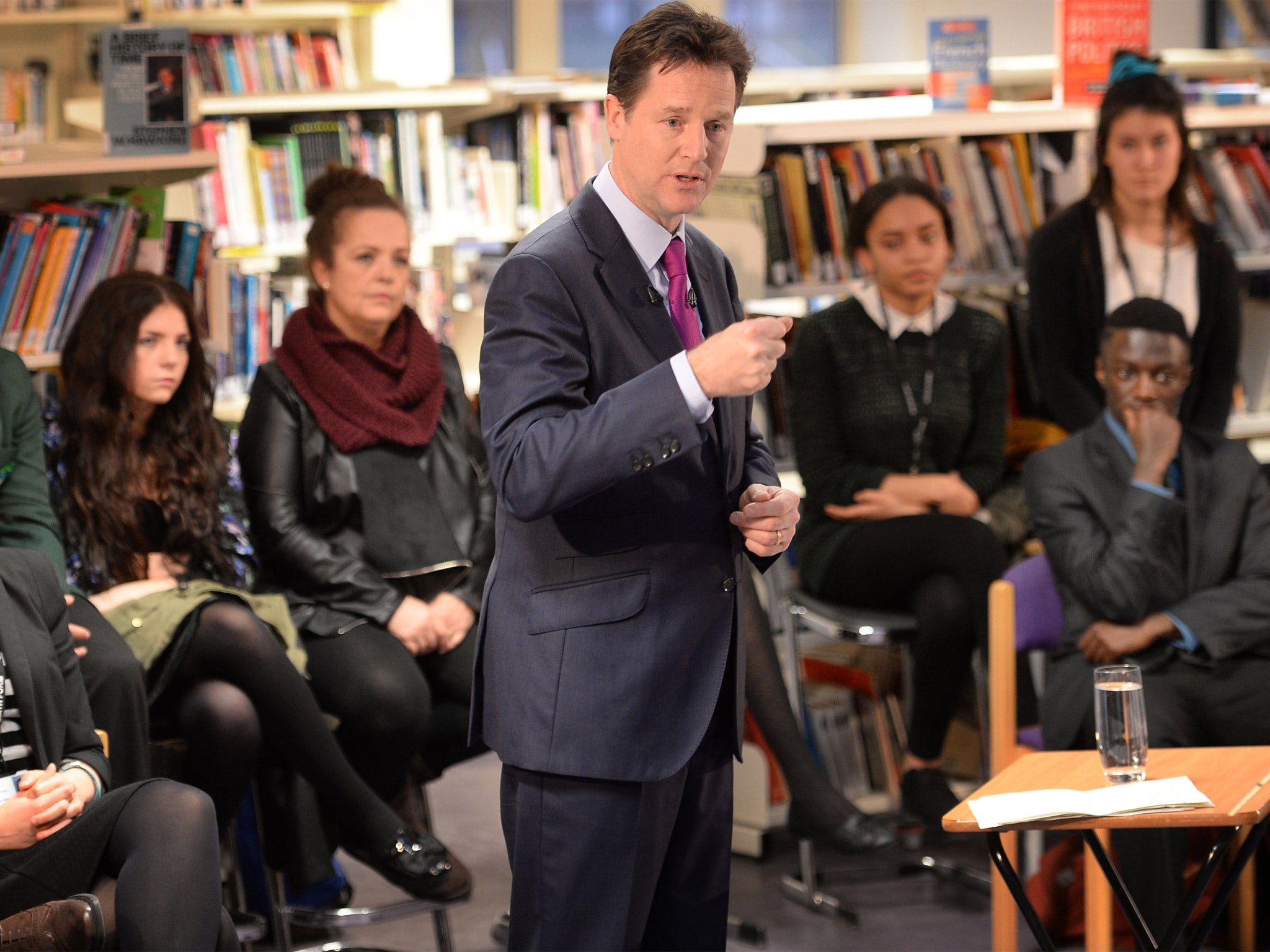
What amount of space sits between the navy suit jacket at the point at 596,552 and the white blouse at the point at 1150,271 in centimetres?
218

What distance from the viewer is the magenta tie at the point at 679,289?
1771mm

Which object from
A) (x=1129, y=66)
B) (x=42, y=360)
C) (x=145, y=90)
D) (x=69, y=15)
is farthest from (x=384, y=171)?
(x=1129, y=66)

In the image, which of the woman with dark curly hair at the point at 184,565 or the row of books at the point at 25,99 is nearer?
the woman with dark curly hair at the point at 184,565

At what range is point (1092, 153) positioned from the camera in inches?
157

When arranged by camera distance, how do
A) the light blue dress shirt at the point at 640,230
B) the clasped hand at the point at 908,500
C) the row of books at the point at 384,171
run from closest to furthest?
the light blue dress shirt at the point at 640,230
the clasped hand at the point at 908,500
the row of books at the point at 384,171

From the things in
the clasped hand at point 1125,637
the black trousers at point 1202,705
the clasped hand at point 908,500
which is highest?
the clasped hand at point 908,500

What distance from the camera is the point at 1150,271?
3.68 meters

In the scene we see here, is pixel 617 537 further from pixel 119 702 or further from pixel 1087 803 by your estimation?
pixel 119 702

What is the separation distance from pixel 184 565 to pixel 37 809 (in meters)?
0.90

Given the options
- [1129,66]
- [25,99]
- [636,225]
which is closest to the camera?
[636,225]

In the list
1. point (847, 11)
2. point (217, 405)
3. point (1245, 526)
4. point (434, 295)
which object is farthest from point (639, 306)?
point (847, 11)

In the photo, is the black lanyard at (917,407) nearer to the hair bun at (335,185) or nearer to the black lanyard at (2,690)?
the hair bun at (335,185)

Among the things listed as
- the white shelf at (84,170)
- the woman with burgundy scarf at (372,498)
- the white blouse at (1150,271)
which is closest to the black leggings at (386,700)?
the woman with burgundy scarf at (372,498)

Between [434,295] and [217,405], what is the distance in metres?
0.95
